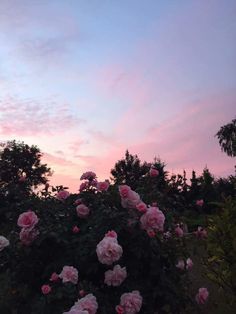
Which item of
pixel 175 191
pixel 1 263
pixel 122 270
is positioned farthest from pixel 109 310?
pixel 175 191

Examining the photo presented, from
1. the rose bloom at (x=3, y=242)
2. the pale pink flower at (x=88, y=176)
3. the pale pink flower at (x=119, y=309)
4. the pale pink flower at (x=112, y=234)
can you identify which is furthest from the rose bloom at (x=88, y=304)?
the pale pink flower at (x=88, y=176)

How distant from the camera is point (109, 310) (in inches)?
197

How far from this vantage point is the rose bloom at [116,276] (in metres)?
5.03

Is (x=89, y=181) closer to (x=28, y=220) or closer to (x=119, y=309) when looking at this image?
(x=28, y=220)

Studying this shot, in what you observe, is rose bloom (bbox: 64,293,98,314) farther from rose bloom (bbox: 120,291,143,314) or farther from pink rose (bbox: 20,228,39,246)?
pink rose (bbox: 20,228,39,246)

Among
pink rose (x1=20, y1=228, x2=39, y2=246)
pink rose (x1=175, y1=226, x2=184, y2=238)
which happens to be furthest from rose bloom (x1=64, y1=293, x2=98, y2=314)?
pink rose (x1=175, y1=226, x2=184, y2=238)

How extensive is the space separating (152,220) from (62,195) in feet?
4.72

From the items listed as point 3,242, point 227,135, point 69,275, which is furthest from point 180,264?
point 227,135

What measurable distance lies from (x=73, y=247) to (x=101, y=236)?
0.39 m

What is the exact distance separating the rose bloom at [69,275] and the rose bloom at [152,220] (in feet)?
2.84

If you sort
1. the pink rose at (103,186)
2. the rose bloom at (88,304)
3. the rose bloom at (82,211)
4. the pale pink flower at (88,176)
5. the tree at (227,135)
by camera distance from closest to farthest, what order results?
1. the rose bloom at (88,304)
2. the rose bloom at (82,211)
3. the pink rose at (103,186)
4. the pale pink flower at (88,176)
5. the tree at (227,135)

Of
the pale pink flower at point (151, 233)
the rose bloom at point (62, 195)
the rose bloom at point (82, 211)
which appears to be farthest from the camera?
the rose bloom at point (62, 195)

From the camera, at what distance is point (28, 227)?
211 inches

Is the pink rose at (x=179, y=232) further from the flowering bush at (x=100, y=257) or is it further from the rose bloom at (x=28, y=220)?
the rose bloom at (x=28, y=220)
